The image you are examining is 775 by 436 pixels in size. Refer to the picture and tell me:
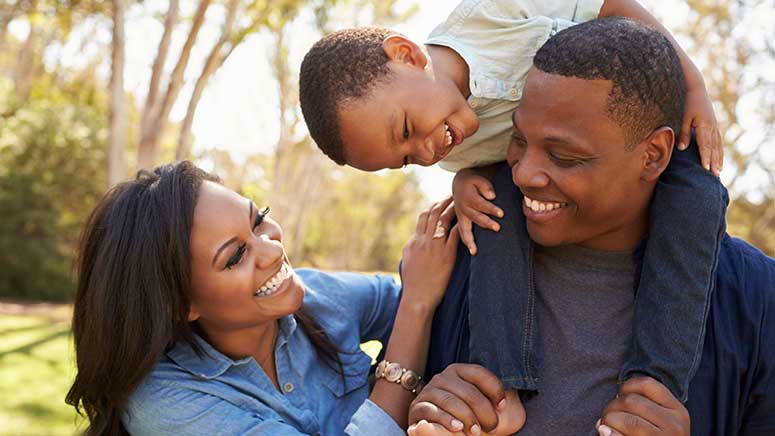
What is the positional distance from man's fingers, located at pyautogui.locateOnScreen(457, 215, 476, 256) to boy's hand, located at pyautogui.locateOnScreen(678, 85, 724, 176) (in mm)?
744

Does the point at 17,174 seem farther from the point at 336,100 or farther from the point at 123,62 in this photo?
the point at 336,100

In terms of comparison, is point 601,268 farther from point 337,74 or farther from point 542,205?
point 337,74

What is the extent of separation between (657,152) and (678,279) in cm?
38

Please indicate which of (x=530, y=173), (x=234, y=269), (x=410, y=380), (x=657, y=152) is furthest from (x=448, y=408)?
(x=657, y=152)

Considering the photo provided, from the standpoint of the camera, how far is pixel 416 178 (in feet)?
137

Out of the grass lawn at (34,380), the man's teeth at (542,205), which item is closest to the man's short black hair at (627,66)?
the man's teeth at (542,205)

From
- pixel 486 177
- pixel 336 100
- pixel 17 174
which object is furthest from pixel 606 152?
pixel 17 174

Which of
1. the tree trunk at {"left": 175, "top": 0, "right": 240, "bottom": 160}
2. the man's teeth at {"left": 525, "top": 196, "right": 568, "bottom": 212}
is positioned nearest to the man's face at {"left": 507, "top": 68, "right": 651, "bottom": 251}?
the man's teeth at {"left": 525, "top": 196, "right": 568, "bottom": 212}

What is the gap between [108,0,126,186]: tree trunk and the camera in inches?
362

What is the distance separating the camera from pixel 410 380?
2.79 m

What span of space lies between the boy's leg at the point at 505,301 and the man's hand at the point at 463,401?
0.06 metres

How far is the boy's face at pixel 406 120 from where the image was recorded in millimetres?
2830

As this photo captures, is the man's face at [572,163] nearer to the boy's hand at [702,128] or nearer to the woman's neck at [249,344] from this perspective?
the boy's hand at [702,128]

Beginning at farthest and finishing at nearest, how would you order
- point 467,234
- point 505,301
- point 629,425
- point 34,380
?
1. point 34,380
2. point 467,234
3. point 505,301
4. point 629,425
